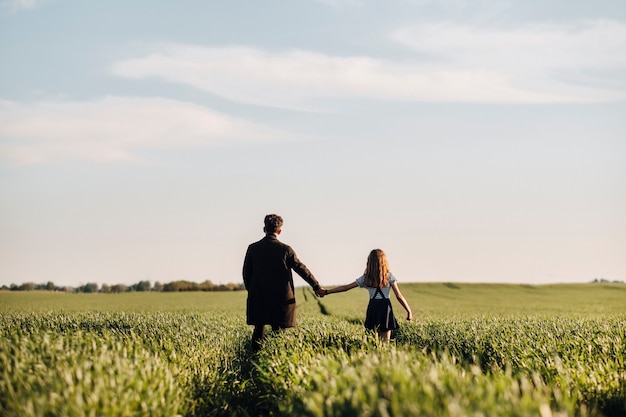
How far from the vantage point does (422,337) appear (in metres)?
13.5

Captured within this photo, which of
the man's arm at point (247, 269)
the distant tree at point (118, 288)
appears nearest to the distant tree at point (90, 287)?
the distant tree at point (118, 288)

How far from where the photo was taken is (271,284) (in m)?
11.1

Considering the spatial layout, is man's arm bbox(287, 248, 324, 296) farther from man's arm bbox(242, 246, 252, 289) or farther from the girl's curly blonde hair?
the girl's curly blonde hair

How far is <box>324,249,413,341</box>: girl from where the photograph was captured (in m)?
10.9

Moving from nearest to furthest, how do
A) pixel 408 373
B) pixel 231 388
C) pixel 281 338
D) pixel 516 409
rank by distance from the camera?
pixel 516 409, pixel 408 373, pixel 231 388, pixel 281 338

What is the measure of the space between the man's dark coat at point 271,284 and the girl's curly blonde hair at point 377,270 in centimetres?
134

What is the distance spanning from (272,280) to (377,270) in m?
1.86

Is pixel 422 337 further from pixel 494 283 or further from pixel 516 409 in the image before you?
pixel 494 283

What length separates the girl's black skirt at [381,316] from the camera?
11.1 meters

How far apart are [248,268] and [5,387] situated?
228 inches

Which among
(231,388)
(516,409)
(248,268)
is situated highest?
(248,268)

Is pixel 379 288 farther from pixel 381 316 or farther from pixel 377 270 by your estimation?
pixel 381 316

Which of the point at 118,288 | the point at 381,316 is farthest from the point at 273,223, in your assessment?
the point at 118,288

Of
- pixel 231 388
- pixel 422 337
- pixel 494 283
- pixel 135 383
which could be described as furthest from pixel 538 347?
pixel 494 283
